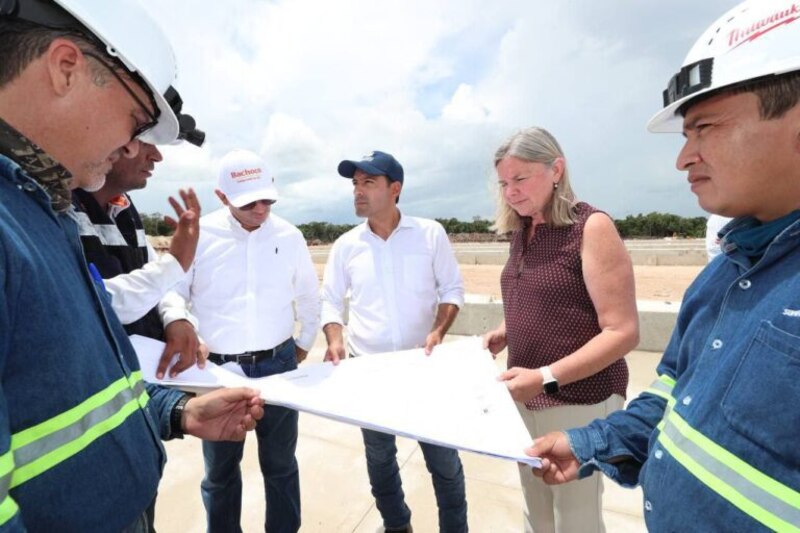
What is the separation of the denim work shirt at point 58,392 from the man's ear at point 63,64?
0.23 meters

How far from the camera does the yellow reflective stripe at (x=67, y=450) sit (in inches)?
32.3

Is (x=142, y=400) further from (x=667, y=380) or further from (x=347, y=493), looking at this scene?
(x=347, y=493)

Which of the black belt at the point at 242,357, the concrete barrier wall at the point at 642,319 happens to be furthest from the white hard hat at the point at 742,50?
Result: the concrete barrier wall at the point at 642,319

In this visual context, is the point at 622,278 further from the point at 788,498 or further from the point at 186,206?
the point at 186,206

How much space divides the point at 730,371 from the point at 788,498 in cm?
26

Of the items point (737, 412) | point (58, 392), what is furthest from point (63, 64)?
point (737, 412)

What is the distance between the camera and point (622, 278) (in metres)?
1.86

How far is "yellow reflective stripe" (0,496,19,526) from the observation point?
0.68 m

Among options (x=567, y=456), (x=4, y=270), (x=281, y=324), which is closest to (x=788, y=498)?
(x=567, y=456)

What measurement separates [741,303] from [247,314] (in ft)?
8.29

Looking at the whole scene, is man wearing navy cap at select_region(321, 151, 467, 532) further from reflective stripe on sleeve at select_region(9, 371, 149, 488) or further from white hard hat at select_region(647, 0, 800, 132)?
white hard hat at select_region(647, 0, 800, 132)

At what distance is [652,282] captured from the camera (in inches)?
561

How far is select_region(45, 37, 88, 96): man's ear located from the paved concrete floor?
2896mm

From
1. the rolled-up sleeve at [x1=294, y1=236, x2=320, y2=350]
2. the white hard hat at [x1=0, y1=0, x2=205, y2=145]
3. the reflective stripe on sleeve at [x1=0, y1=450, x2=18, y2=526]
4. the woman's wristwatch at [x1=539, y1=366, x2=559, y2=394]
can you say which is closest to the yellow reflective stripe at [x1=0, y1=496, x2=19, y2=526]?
the reflective stripe on sleeve at [x1=0, y1=450, x2=18, y2=526]
